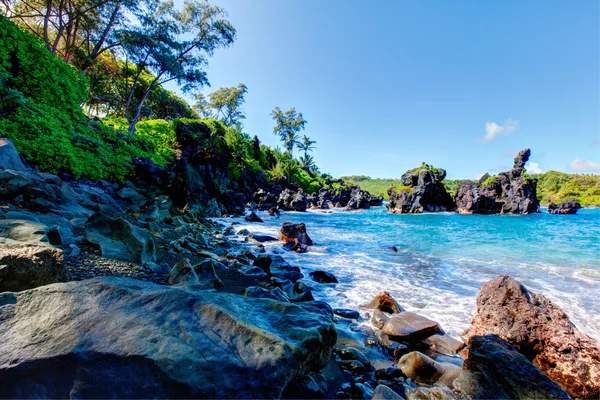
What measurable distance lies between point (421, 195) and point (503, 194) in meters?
19.0

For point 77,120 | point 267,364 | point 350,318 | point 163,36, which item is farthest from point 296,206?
point 267,364

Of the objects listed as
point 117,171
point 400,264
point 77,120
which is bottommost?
point 400,264

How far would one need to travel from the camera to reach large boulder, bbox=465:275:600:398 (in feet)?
12.8

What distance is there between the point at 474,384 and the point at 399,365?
102cm

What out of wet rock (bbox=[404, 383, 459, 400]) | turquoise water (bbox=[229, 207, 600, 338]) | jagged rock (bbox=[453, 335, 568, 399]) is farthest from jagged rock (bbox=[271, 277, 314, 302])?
jagged rock (bbox=[453, 335, 568, 399])

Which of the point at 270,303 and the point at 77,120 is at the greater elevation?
the point at 77,120

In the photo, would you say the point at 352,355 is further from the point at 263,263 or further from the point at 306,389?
the point at 263,263

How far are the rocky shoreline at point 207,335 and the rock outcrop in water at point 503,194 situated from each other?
60.1 meters

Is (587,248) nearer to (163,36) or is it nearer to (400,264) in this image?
(400,264)

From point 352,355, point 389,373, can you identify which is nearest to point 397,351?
point 389,373

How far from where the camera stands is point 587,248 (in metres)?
15.8

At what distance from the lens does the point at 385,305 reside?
6.23m

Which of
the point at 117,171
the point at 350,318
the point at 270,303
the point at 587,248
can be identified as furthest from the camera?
the point at 587,248

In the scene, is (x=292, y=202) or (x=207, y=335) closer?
(x=207, y=335)
